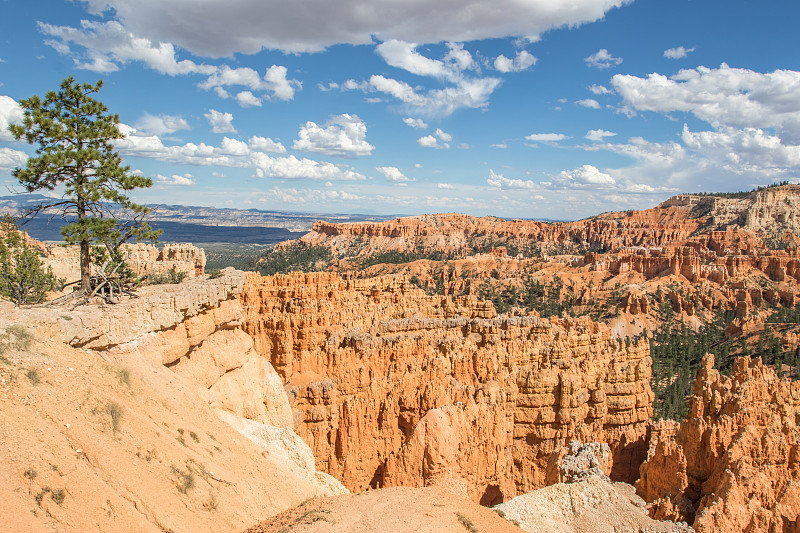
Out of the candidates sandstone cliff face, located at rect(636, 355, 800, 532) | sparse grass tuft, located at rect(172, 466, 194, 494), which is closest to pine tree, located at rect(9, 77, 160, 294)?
sparse grass tuft, located at rect(172, 466, 194, 494)

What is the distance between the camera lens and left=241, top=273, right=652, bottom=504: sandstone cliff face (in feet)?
65.4

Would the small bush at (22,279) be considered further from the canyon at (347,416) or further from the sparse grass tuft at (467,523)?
the sparse grass tuft at (467,523)

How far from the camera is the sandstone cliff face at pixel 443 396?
785 inches

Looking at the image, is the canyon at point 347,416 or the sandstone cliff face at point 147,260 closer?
the canyon at point 347,416

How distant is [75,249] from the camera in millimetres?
41125

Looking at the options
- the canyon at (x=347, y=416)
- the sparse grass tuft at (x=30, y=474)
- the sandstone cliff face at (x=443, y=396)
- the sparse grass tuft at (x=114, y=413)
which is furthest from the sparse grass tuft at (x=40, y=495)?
the sandstone cliff face at (x=443, y=396)

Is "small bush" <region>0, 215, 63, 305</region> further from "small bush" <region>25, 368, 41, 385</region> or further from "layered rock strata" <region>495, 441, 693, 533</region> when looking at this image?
"layered rock strata" <region>495, 441, 693, 533</region>

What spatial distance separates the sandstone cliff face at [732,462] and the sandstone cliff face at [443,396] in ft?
11.5

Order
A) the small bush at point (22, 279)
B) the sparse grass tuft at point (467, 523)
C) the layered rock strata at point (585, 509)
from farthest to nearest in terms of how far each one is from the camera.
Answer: the small bush at point (22, 279) < the layered rock strata at point (585, 509) < the sparse grass tuft at point (467, 523)

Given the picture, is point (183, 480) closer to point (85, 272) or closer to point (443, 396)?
point (85, 272)

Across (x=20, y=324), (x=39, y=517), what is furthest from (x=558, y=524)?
(x=20, y=324)

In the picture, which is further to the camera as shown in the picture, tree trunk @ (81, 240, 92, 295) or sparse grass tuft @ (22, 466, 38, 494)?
tree trunk @ (81, 240, 92, 295)

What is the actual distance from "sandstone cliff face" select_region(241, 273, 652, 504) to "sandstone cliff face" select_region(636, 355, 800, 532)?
3511 mm

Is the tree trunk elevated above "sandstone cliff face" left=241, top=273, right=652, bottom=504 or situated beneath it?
elevated above
